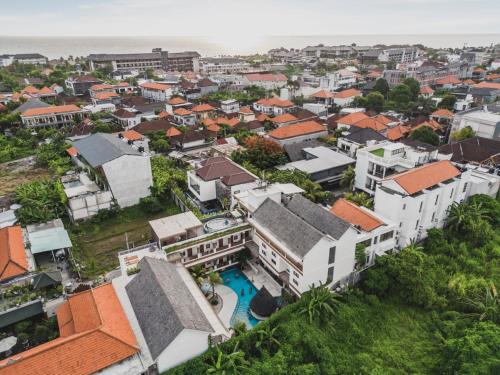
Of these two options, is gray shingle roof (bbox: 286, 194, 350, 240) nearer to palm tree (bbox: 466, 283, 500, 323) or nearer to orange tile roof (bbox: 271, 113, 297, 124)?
palm tree (bbox: 466, 283, 500, 323)

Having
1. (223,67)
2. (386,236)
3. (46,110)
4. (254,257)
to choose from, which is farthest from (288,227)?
(223,67)

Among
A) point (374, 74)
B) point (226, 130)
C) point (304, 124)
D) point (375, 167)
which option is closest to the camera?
point (375, 167)

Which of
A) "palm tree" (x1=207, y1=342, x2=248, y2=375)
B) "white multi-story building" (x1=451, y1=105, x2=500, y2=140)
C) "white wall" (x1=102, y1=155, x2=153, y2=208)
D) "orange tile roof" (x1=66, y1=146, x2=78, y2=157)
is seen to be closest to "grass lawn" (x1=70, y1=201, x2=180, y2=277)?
"white wall" (x1=102, y1=155, x2=153, y2=208)

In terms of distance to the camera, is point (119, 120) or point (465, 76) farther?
point (465, 76)

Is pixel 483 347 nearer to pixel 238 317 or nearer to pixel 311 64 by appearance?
pixel 238 317

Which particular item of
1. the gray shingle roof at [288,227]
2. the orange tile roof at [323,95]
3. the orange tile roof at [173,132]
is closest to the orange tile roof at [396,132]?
the orange tile roof at [323,95]

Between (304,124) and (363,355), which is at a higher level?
(304,124)

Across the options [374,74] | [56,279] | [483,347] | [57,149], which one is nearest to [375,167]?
[483,347]
